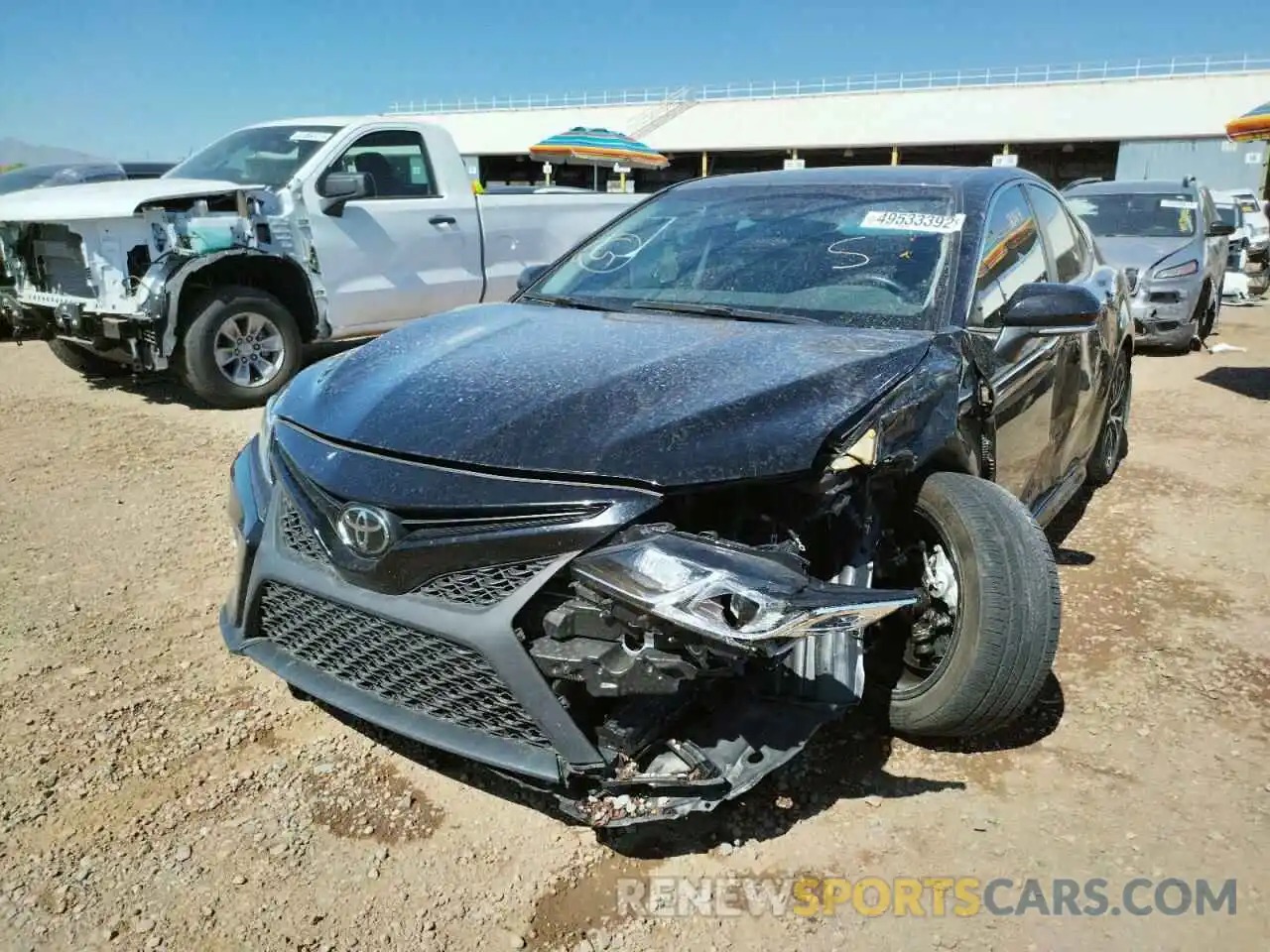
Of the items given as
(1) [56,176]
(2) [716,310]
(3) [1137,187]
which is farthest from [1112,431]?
(1) [56,176]

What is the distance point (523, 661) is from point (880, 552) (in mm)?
1151

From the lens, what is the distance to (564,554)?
206 centimetres

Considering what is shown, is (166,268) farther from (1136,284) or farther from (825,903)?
(1136,284)

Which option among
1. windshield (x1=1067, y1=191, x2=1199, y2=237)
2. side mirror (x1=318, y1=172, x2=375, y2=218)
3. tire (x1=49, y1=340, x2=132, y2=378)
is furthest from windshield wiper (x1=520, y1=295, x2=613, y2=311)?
windshield (x1=1067, y1=191, x2=1199, y2=237)

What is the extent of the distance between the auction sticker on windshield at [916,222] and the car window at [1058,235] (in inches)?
34.3

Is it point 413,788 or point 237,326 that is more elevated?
point 237,326

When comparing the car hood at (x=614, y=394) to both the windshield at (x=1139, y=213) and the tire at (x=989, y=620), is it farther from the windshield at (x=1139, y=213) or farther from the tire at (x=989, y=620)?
the windshield at (x=1139, y=213)

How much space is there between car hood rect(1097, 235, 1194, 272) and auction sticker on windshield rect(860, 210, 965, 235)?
744 cm

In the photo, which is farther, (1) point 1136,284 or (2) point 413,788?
(1) point 1136,284

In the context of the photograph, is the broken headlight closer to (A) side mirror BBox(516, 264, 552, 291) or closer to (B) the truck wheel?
(A) side mirror BBox(516, 264, 552, 291)

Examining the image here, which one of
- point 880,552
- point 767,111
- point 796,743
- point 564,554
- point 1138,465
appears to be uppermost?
point 767,111

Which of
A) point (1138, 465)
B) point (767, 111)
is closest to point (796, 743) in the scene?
point (1138, 465)

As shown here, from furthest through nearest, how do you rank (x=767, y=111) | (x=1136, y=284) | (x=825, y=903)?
(x=767, y=111) < (x=1136, y=284) < (x=825, y=903)
